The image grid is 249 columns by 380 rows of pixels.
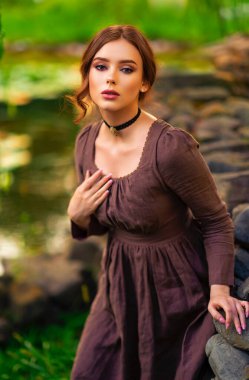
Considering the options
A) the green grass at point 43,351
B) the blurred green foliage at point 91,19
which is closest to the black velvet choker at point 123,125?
the green grass at point 43,351

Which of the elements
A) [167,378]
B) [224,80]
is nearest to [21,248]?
[224,80]

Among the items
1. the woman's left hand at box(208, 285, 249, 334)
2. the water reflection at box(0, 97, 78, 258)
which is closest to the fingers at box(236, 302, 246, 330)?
the woman's left hand at box(208, 285, 249, 334)

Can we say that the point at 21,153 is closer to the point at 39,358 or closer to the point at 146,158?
the point at 39,358

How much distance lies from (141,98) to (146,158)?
21cm

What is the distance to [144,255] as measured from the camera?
6.08 feet

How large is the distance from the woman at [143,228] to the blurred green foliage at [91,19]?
809 cm

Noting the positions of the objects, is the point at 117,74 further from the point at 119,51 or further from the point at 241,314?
the point at 241,314

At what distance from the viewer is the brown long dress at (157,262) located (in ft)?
5.68

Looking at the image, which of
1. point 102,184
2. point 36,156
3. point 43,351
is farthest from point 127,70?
point 36,156

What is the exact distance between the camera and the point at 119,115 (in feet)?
5.89

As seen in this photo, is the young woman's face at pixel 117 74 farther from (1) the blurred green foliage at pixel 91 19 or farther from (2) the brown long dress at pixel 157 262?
(1) the blurred green foliage at pixel 91 19

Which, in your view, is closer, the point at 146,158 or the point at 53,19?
the point at 146,158

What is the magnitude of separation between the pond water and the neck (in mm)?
857

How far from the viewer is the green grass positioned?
107 inches
